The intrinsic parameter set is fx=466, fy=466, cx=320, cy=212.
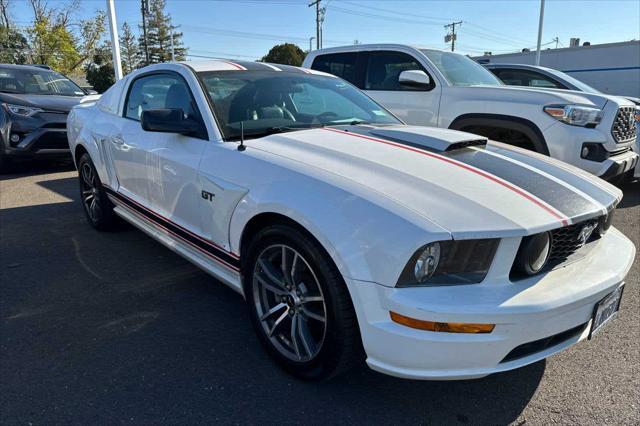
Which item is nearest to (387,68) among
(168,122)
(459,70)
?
(459,70)

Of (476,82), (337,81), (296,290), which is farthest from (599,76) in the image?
(296,290)

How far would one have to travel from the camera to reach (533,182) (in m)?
2.27

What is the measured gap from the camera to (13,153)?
7.47m

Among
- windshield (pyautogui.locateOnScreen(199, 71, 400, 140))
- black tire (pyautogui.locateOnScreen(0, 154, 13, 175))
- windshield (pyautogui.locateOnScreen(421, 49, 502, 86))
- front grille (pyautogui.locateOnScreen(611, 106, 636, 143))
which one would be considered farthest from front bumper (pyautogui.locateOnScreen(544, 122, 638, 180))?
black tire (pyautogui.locateOnScreen(0, 154, 13, 175))

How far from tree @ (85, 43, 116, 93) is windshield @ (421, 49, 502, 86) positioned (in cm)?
3298

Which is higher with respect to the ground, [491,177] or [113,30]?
[113,30]

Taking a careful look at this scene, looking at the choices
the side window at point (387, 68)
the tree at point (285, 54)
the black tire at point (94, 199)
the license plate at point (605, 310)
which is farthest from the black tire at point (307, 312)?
the tree at point (285, 54)

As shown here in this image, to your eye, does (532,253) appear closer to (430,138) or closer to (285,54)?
(430,138)

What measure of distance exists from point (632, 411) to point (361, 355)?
1.31m

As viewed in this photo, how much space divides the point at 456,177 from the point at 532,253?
493 mm

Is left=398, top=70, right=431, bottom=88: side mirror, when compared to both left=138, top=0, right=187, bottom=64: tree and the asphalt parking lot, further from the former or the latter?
left=138, top=0, right=187, bottom=64: tree

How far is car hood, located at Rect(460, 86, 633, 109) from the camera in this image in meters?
5.04

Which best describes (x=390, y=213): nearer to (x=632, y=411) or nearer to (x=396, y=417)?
(x=396, y=417)

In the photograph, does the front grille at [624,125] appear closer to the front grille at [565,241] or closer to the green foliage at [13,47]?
the front grille at [565,241]
